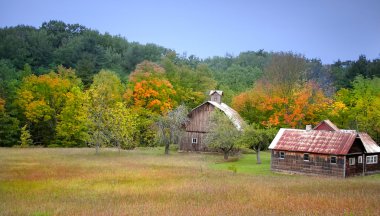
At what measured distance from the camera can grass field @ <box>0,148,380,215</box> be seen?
64.6 feet

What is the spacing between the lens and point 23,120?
216ft

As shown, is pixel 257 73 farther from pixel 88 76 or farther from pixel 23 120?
pixel 23 120

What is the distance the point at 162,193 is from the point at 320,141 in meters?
20.9

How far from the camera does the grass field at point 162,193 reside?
19.7 meters

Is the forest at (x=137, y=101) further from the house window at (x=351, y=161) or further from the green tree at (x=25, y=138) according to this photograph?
the house window at (x=351, y=161)

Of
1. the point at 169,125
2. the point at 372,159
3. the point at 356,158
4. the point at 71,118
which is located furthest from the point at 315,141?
the point at 71,118

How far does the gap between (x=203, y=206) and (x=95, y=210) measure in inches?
206

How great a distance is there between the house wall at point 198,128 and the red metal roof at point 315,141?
17499 millimetres

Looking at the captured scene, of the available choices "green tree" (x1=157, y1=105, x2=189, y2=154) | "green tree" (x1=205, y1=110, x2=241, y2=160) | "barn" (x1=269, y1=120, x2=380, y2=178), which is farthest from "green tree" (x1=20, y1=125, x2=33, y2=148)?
"barn" (x1=269, y1=120, x2=380, y2=178)

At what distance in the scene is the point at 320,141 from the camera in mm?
40250

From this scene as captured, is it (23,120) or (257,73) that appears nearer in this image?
(23,120)

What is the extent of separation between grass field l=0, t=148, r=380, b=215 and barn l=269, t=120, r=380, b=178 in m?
6.99

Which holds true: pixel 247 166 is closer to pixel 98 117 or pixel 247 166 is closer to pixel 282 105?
pixel 282 105

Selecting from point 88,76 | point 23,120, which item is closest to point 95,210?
point 23,120
